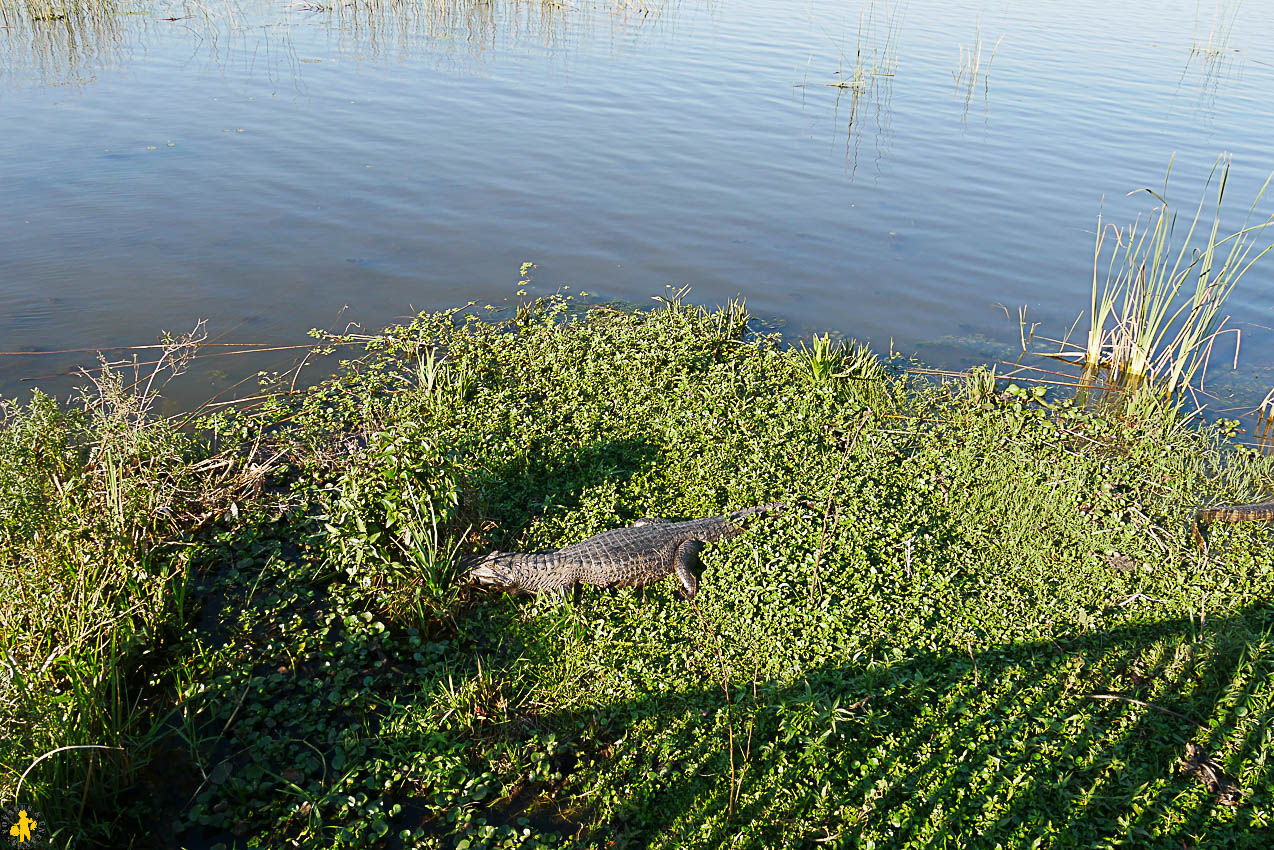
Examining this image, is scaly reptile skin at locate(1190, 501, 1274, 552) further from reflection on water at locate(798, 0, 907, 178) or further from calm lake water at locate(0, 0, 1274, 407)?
reflection on water at locate(798, 0, 907, 178)

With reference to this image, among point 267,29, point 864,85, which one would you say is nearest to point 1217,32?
point 864,85

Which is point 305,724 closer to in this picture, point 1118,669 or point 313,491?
point 313,491

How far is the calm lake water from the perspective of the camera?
8.95 m

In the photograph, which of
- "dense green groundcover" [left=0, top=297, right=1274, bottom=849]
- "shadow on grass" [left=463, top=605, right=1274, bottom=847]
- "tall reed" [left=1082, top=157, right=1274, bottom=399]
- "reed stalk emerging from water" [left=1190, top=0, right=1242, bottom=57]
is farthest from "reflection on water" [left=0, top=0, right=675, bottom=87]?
"shadow on grass" [left=463, top=605, right=1274, bottom=847]

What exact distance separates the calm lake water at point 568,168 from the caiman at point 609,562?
3.75 meters

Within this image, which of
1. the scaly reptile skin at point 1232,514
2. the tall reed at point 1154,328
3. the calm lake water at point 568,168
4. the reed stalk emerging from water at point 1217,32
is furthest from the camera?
the reed stalk emerging from water at point 1217,32

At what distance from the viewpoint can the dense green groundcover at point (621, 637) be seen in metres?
3.64

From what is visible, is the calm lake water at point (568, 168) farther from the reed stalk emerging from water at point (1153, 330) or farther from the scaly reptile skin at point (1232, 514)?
the scaly reptile skin at point (1232, 514)

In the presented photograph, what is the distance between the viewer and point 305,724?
402 cm

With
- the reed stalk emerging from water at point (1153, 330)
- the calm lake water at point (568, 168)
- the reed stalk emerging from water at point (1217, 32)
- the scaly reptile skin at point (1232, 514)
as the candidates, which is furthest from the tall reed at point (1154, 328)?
the reed stalk emerging from water at point (1217, 32)

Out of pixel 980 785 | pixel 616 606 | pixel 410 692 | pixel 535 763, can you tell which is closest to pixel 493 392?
pixel 616 606

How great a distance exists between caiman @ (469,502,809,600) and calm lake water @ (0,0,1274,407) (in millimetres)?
3749

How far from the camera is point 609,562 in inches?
195

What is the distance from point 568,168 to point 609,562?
9007mm
